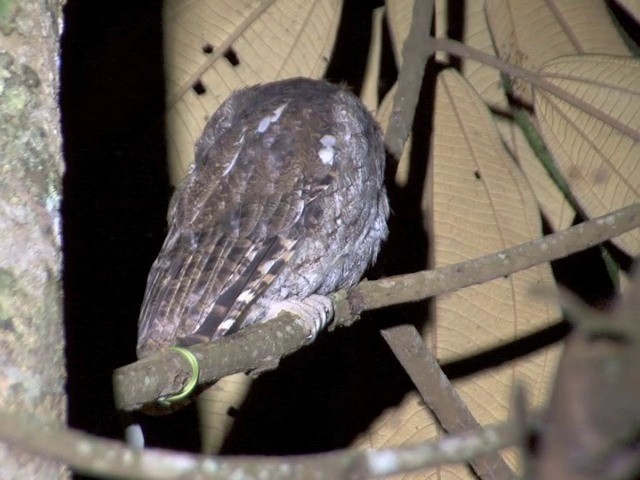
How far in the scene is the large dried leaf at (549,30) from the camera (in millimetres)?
2924

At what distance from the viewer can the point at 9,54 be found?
1.09m

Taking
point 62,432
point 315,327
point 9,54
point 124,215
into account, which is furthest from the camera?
point 124,215

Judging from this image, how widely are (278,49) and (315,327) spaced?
3.33 feet

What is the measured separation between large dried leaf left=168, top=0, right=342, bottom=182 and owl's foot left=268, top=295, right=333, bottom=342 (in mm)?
593

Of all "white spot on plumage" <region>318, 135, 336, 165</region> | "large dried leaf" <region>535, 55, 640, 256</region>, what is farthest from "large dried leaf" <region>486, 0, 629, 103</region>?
"white spot on plumage" <region>318, 135, 336, 165</region>

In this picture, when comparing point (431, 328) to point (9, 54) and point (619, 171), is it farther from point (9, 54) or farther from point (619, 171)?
point (9, 54)

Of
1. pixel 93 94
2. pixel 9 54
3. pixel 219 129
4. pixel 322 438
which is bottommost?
pixel 322 438

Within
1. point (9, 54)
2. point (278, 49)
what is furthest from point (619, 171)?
point (9, 54)

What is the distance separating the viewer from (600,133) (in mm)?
2752

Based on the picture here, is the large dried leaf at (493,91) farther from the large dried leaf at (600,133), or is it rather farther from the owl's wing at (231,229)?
the owl's wing at (231,229)

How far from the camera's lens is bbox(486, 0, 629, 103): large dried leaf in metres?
2.92

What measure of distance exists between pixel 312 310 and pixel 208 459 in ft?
5.20

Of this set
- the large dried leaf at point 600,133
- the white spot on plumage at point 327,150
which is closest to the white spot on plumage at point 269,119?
the white spot on plumage at point 327,150

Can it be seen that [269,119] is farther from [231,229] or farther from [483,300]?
[483,300]
